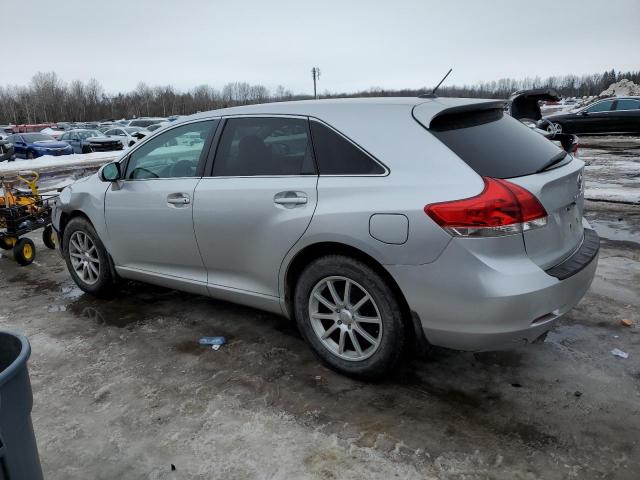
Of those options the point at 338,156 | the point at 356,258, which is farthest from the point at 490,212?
the point at 338,156

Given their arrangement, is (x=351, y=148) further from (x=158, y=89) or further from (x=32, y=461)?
(x=158, y=89)

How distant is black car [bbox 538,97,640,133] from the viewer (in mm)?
18969

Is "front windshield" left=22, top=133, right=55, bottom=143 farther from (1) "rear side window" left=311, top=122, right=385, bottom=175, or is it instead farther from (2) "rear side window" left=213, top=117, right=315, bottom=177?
(1) "rear side window" left=311, top=122, right=385, bottom=175

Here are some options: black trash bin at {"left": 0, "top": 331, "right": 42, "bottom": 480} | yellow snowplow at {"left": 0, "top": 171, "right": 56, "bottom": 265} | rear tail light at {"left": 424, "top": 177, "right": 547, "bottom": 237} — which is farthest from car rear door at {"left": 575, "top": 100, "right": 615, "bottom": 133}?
black trash bin at {"left": 0, "top": 331, "right": 42, "bottom": 480}

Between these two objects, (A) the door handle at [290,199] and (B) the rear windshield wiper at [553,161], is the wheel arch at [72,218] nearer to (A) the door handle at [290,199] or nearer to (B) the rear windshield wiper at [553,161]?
(A) the door handle at [290,199]

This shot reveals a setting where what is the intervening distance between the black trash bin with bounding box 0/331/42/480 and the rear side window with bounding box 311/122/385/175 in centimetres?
190

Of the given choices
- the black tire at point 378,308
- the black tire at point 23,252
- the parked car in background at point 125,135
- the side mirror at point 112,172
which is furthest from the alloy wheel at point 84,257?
the parked car in background at point 125,135

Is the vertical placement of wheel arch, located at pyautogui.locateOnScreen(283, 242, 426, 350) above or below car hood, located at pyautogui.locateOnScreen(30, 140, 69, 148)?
below

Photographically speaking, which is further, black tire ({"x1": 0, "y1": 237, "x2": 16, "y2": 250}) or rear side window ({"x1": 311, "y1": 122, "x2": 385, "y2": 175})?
black tire ({"x1": 0, "y1": 237, "x2": 16, "y2": 250})

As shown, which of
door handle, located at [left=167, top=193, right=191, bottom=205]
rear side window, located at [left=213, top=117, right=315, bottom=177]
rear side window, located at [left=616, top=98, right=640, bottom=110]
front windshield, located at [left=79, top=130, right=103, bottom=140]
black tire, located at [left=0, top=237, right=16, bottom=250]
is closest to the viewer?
rear side window, located at [left=213, top=117, right=315, bottom=177]

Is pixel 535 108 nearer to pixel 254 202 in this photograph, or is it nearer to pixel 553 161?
pixel 553 161

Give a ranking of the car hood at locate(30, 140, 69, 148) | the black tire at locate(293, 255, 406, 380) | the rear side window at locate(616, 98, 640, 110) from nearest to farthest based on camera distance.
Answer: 1. the black tire at locate(293, 255, 406, 380)
2. the rear side window at locate(616, 98, 640, 110)
3. the car hood at locate(30, 140, 69, 148)

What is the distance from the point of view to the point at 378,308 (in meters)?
3.03

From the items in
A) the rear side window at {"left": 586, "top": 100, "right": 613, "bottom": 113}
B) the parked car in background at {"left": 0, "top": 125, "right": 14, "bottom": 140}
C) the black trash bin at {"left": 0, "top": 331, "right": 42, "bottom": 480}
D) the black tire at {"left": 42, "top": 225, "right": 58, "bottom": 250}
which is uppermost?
the parked car in background at {"left": 0, "top": 125, "right": 14, "bottom": 140}
